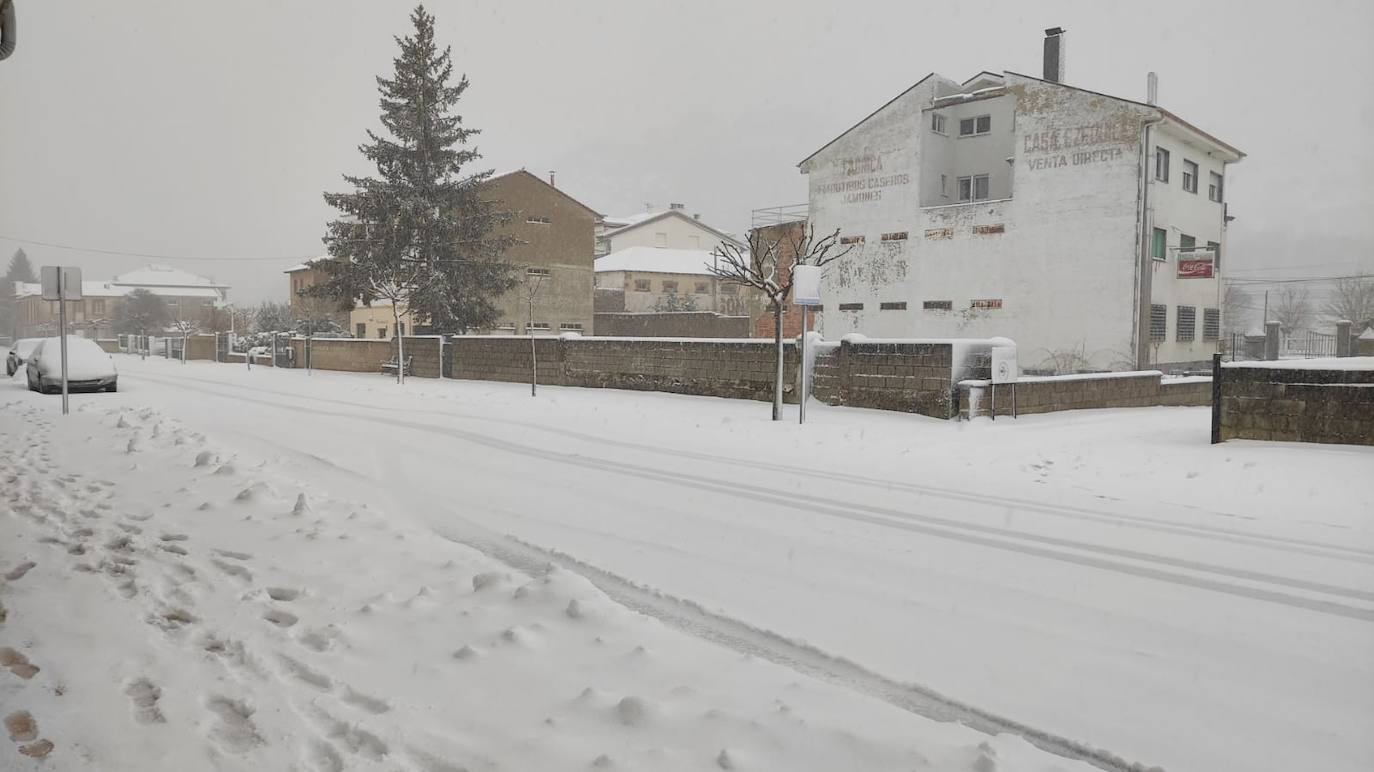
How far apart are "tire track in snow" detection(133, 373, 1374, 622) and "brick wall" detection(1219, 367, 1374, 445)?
6373 mm

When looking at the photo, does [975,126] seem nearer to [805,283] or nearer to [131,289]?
[805,283]

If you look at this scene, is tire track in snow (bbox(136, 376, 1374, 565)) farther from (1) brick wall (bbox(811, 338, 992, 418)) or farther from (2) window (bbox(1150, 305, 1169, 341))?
(2) window (bbox(1150, 305, 1169, 341))

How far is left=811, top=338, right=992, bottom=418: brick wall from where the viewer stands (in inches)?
575

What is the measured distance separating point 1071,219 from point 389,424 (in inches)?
897

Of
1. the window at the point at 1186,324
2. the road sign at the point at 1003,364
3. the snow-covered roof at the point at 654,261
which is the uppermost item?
the snow-covered roof at the point at 654,261

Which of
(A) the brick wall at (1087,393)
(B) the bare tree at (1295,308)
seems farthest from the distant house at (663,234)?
(A) the brick wall at (1087,393)

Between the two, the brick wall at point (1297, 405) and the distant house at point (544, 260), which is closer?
the brick wall at point (1297, 405)

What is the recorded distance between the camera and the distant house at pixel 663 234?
242 ft

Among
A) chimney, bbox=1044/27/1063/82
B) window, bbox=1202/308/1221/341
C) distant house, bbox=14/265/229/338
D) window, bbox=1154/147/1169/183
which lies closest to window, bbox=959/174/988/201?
chimney, bbox=1044/27/1063/82

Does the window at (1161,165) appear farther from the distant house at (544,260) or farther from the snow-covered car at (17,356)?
the snow-covered car at (17,356)

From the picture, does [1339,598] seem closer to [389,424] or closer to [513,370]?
[389,424]

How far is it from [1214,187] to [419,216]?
1177 inches

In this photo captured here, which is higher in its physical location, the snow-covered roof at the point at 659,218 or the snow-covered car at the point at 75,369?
the snow-covered roof at the point at 659,218

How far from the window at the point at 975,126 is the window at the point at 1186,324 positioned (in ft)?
31.5
